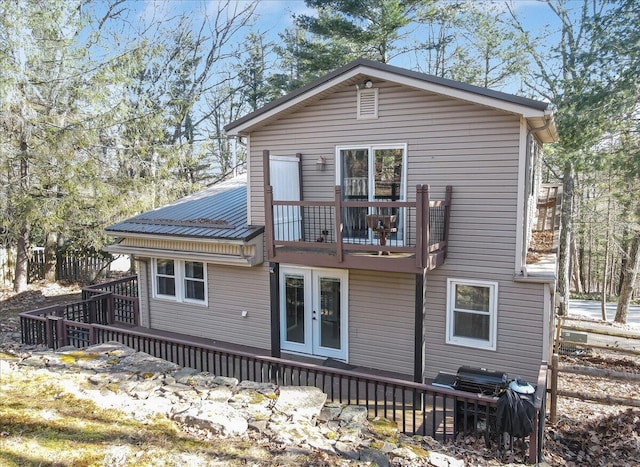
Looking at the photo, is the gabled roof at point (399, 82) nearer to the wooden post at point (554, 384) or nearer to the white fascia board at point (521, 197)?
the white fascia board at point (521, 197)

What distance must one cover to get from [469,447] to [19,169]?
14679 millimetres

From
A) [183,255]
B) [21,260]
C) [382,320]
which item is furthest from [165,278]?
[21,260]

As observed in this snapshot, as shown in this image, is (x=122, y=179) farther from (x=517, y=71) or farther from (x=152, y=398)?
(x=517, y=71)

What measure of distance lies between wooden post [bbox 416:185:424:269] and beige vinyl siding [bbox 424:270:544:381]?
56.4 inches

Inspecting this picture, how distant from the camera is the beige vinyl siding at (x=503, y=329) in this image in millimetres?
7766

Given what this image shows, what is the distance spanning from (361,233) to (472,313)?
2614 millimetres

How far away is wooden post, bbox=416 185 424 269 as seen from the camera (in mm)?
6993

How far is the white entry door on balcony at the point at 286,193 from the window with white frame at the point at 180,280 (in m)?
2.85

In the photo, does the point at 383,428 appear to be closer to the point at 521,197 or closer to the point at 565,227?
the point at 521,197

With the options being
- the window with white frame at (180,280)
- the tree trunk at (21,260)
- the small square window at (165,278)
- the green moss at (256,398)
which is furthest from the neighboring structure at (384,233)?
the tree trunk at (21,260)

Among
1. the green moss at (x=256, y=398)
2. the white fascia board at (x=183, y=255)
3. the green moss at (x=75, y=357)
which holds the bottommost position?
the green moss at (x=256, y=398)

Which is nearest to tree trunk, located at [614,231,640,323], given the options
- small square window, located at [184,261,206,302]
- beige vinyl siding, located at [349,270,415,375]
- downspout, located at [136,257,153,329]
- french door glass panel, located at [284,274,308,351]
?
beige vinyl siding, located at [349,270,415,375]

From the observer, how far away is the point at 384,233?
787 centimetres

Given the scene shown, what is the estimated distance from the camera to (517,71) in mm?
20188
